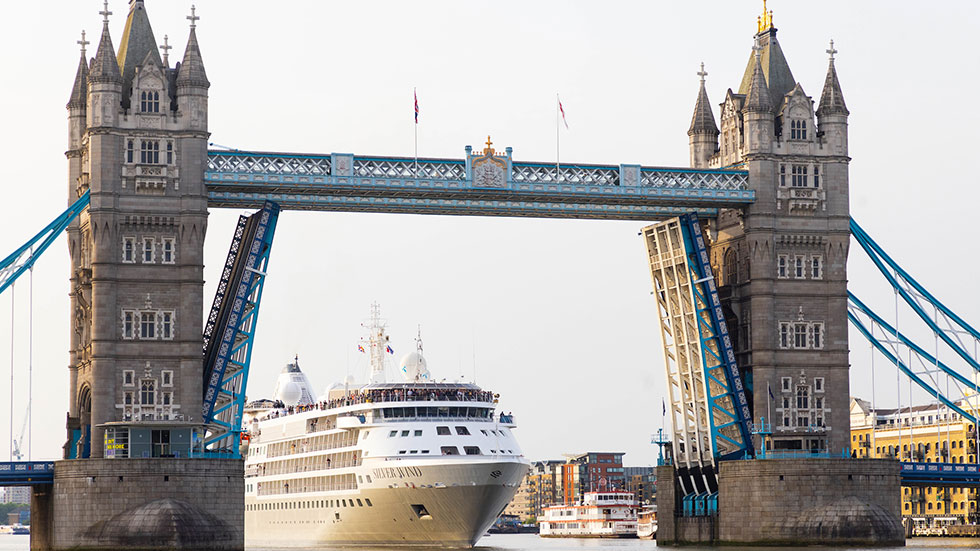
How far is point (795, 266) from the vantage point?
304 ft

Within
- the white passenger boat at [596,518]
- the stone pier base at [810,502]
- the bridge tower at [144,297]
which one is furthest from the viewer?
the white passenger boat at [596,518]

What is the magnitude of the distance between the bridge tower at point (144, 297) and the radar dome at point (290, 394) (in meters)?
50.8

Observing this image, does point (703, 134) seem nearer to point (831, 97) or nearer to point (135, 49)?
point (831, 97)

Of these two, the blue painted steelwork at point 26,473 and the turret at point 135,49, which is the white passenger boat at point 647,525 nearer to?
the blue painted steelwork at point 26,473

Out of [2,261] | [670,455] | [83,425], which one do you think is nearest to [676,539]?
[670,455]

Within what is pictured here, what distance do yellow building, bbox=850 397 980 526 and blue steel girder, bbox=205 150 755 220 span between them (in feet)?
216

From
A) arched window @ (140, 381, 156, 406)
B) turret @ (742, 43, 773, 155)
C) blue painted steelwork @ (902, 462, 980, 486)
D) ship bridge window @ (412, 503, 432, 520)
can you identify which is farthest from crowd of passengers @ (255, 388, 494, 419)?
blue painted steelwork @ (902, 462, 980, 486)

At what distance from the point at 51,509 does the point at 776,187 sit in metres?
43.2

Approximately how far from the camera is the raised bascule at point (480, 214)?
80.8m

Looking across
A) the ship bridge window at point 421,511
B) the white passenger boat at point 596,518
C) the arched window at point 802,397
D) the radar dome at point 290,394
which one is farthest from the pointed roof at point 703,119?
the white passenger boat at point 596,518

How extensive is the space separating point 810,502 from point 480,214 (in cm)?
2371

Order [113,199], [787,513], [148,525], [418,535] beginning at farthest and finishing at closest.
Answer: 1. [418,535]
2. [787,513]
3. [113,199]
4. [148,525]

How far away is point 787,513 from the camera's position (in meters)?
87.1

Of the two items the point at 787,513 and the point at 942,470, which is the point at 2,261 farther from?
the point at 942,470
